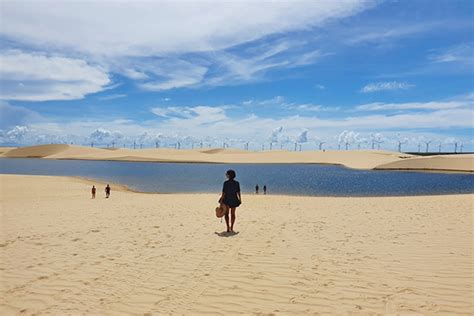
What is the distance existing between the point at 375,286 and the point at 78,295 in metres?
5.71

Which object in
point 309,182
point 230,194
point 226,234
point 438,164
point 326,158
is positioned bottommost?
point 309,182

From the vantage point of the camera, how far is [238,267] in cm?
816

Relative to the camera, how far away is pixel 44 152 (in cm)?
19962

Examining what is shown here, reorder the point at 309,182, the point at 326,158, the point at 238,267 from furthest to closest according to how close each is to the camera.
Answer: the point at 326,158
the point at 309,182
the point at 238,267

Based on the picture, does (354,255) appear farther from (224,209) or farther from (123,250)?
(123,250)

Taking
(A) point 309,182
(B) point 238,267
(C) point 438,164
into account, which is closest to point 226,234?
(B) point 238,267

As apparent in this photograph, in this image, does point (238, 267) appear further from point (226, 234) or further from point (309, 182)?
point (309, 182)

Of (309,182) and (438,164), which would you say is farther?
(438,164)

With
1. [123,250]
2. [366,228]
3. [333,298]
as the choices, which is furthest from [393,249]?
[123,250]

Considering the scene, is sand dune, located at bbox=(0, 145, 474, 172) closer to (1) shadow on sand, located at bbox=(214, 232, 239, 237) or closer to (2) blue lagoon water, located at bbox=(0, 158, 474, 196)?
(2) blue lagoon water, located at bbox=(0, 158, 474, 196)

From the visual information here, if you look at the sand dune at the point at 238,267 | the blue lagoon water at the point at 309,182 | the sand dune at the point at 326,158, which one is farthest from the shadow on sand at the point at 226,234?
the sand dune at the point at 326,158

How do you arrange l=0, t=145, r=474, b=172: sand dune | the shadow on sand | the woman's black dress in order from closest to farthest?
1. the shadow on sand
2. the woman's black dress
3. l=0, t=145, r=474, b=172: sand dune

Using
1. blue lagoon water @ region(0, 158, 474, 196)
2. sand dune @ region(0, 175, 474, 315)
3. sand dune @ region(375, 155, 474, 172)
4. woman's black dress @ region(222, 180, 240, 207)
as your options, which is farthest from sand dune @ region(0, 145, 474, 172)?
woman's black dress @ region(222, 180, 240, 207)

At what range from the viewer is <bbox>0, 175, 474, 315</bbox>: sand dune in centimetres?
620
